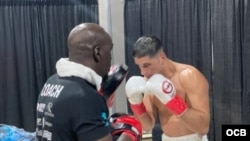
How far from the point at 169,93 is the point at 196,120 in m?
0.20

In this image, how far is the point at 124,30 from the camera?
3.82m

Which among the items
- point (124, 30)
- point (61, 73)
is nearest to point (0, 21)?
point (124, 30)

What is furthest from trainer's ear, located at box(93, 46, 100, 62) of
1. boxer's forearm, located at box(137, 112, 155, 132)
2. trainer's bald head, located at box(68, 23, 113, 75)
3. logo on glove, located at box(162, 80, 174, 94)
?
boxer's forearm, located at box(137, 112, 155, 132)

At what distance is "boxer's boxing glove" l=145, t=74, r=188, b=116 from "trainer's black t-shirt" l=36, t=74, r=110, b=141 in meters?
0.86

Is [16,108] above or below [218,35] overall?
below

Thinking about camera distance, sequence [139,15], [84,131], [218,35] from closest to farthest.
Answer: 1. [84,131]
2. [218,35]
3. [139,15]

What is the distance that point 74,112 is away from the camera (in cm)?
104

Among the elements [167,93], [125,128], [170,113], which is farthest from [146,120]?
[125,128]

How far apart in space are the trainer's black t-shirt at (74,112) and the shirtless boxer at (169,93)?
90cm

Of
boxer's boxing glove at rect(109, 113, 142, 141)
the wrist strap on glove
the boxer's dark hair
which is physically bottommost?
the wrist strap on glove

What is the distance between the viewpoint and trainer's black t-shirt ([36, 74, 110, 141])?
1.03m

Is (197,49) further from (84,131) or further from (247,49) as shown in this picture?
(84,131)

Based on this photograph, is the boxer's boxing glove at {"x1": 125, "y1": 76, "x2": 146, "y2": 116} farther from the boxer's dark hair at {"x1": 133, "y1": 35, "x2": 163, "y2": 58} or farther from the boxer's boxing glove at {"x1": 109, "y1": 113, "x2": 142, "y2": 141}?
the boxer's boxing glove at {"x1": 109, "y1": 113, "x2": 142, "y2": 141}

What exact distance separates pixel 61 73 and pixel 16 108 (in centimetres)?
271
